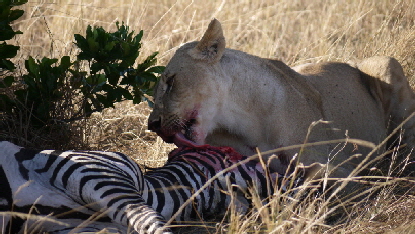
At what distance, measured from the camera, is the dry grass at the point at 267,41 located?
3.31 metres

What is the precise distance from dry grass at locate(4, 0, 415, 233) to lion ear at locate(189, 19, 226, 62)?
1080mm

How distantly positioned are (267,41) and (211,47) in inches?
148

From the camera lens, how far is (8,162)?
3.13m

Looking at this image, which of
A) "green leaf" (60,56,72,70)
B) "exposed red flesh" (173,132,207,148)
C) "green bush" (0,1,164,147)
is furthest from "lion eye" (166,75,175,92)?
"green leaf" (60,56,72,70)

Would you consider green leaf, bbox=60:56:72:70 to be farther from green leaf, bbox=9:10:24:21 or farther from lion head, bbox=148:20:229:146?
lion head, bbox=148:20:229:146

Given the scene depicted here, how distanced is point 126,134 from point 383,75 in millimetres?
2344

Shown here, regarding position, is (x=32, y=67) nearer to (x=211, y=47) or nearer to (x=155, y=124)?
(x=155, y=124)

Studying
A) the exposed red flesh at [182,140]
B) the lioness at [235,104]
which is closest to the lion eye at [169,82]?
the lioness at [235,104]

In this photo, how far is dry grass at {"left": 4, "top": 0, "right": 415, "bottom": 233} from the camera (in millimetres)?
3314

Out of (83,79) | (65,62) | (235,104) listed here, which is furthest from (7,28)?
(235,104)

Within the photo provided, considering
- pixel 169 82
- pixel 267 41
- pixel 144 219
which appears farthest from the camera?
pixel 267 41

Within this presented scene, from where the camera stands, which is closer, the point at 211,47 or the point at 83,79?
the point at 211,47

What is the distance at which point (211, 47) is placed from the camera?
427 cm

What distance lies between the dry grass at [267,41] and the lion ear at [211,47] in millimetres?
1080
